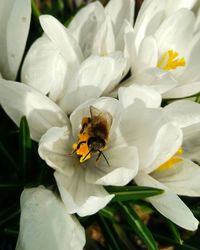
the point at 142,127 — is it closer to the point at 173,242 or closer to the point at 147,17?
the point at 147,17

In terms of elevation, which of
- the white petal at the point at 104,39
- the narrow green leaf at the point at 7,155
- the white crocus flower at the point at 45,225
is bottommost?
the narrow green leaf at the point at 7,155

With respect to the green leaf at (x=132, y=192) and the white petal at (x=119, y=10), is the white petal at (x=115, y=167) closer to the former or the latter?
the green leaf at (x=132, y=192)

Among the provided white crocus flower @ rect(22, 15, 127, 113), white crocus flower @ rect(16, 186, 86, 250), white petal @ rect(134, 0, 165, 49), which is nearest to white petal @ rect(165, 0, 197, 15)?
white petal @ rect(134, 0, 165, 49)

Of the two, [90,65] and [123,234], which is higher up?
[90,65]

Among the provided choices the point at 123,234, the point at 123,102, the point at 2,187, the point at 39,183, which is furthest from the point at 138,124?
the point at 123,234

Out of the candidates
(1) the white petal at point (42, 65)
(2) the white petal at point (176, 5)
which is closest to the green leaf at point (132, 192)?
(1) the white petal at point (42, 65)

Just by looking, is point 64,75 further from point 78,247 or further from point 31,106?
point 78,247

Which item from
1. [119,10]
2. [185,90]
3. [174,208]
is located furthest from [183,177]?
[119,10]
